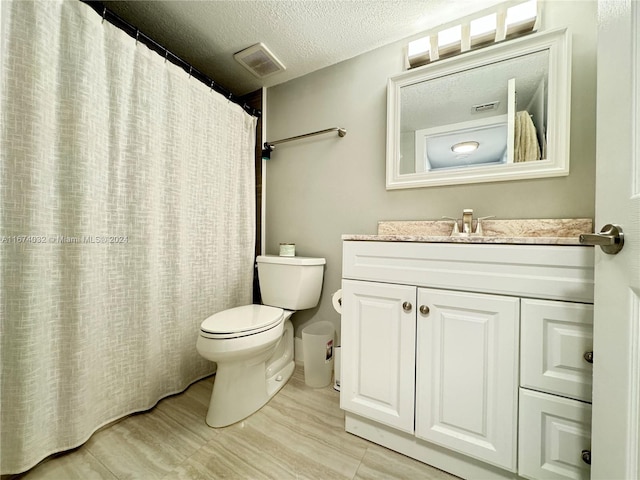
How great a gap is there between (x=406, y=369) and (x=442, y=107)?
133 cm

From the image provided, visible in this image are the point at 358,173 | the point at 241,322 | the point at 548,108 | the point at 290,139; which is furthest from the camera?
the point at 290,139

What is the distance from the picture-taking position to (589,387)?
68 centimetres

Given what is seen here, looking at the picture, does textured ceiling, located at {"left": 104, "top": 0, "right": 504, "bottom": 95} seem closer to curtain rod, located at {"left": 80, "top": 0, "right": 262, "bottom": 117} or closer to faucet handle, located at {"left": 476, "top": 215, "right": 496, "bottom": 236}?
curtain rod, located at {"left": 80, "top": 0, "right": 262, "bottom": 117}

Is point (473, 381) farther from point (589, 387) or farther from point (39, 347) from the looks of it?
point (39, 347)

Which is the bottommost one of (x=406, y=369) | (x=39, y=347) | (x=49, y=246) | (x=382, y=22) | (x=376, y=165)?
(x=406, y=369)

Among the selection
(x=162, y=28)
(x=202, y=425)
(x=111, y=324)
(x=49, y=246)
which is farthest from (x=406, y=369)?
(x=162, y=28)

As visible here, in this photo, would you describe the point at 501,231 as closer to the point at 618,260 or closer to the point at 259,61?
the point at 618,260

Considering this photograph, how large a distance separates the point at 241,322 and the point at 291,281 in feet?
1.28

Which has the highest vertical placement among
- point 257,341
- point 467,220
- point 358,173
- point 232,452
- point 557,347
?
point 358,173

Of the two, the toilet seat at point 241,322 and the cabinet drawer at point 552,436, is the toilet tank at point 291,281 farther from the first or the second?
the cabinet drawer at point 552,436

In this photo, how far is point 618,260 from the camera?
1.60 feet

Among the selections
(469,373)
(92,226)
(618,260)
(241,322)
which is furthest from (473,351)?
(92,226)

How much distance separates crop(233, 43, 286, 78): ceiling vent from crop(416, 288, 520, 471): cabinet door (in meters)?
1.67

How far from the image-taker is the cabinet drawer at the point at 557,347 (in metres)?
0.68
